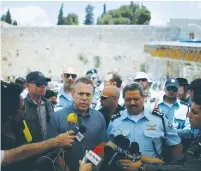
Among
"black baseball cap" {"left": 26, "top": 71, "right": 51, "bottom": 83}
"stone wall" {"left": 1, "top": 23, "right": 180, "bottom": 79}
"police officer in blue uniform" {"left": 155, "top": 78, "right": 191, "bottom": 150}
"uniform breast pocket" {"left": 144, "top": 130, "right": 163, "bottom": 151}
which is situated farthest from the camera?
"stone wall" {"left": 1, "top": 23, "right": 180, "bottom": 79}

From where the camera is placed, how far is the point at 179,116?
3.96m

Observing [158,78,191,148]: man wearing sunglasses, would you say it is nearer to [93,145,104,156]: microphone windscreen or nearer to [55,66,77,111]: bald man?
[55,66,77,111]: bald man

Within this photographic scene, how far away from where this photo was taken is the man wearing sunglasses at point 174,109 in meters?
3.85

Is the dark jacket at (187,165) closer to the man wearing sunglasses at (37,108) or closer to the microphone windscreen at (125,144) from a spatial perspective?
the microphone windscreen at (125,144)

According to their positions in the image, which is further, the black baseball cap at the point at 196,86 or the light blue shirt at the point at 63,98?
the light blue shirt at the point at 63,98

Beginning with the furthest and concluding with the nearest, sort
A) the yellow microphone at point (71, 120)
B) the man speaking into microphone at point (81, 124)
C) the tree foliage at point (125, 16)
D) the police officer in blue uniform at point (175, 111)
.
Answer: the tree foliage at point (125, 16) → the police officer in blue uniform at point (175, 111) → the man speaking into microphone at point (81, 124) → the yellow microphone at point (71, 120)

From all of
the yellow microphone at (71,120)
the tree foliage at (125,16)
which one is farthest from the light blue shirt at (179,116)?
the tree foliage at (125,16)

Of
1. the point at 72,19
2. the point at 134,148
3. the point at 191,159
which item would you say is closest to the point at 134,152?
the point at 134,148

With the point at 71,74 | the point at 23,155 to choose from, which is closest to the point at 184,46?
the point at 71,74

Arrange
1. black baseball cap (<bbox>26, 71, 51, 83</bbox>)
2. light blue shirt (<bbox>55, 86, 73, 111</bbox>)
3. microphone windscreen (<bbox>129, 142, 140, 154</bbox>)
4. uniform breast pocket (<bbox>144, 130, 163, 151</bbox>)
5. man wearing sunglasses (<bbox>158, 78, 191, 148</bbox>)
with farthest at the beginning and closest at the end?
1. light blue shirt (<bbox>55, 86, 73, 111</bbox>)
2. man wearing sunglasses (<bbox>158, 78, 191, 148</bbox>)
3. black baseball cap (<bbox>26, 71, 51, 83</bbox>)
4. uniform breast pocket (<bbox>144, 130, 163, 151</bbox>)
5. microphone windscreen (<bbox>129, 142, 140, 154</bbox>)

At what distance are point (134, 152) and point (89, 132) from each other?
500 mm

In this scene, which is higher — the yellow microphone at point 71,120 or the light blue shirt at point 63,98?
the yellow microphone at point 71,120

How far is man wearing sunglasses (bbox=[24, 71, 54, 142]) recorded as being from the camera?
3.18 meters

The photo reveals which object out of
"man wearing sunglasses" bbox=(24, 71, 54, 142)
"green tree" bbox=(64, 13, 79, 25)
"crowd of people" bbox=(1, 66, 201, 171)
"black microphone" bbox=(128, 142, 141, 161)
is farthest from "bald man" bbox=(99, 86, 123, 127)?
"green tree" bbox=(64, 13, 79, 25)
